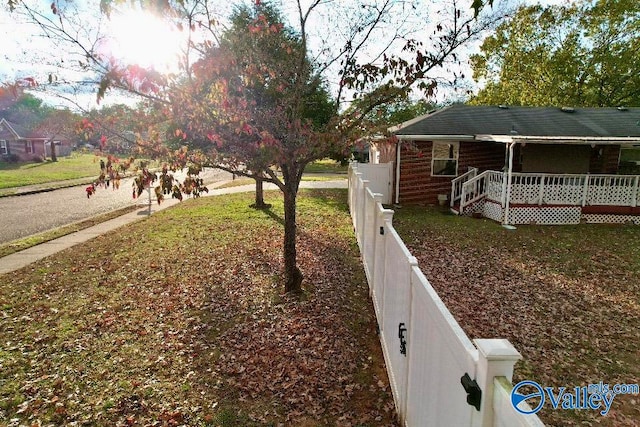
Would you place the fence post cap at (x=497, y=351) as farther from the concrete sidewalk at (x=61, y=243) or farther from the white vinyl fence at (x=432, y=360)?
the concrete sidewalk at (x=61, y=243)

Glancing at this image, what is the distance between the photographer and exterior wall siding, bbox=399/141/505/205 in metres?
15.2

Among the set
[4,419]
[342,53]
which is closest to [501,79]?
[342,53]

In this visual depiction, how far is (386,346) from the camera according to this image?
4.44m

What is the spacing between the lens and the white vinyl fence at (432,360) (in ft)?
5.01

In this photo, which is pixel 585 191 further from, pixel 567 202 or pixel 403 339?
pixel 403 339

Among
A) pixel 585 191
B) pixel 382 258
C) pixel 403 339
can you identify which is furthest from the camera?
pixel 585 191

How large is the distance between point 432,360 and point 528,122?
16.3 metres

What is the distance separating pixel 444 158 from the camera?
1523 centimetres

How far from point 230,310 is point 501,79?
3077cm

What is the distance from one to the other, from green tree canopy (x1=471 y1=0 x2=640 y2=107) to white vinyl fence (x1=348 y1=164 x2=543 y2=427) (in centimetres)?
2714

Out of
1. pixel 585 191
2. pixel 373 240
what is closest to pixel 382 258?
pixel 373 240

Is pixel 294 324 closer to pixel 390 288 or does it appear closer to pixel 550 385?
pixel 390 288

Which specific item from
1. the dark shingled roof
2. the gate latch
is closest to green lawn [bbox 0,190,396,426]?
the gate latch

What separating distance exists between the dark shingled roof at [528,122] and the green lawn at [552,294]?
4536mm
